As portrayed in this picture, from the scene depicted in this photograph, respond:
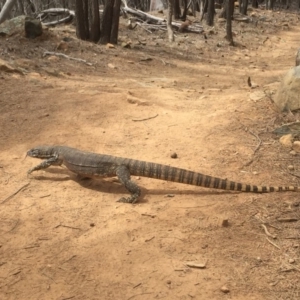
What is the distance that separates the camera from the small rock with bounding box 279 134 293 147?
5.60 m

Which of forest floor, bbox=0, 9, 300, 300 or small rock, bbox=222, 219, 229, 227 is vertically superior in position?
small rock, bbox=222, 219, 229, 227

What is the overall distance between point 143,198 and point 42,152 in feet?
4.99

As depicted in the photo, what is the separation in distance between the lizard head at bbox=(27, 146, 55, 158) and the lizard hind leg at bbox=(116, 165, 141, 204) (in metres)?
1.04

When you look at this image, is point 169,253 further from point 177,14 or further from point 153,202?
point 177,14

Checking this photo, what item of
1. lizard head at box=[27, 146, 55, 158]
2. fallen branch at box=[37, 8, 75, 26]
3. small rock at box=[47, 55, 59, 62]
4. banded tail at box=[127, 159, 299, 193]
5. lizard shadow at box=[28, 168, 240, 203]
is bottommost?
lizard shadow at box=[28, 168, 240, 203]

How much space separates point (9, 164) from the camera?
5.53m

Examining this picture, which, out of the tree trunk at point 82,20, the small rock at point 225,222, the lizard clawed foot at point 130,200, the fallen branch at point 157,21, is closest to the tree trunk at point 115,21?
the tree trunk at point 82,20

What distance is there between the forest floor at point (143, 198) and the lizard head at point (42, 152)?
0.16m

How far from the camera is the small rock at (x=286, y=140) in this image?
18.4 ft

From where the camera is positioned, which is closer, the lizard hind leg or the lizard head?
the lizard hind leg

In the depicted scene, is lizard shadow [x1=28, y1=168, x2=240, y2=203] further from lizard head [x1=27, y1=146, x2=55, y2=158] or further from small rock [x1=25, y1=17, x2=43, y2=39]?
small rock [x1=25, y1=17, x2=43, y2=39]

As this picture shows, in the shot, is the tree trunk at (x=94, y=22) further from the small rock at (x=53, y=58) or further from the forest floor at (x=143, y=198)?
the forest floor at (x=143, y=198)

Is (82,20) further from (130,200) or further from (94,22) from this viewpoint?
(130,200)

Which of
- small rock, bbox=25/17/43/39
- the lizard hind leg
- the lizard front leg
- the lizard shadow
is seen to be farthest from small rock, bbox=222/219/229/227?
small rock, bbox=25/17/43/39
